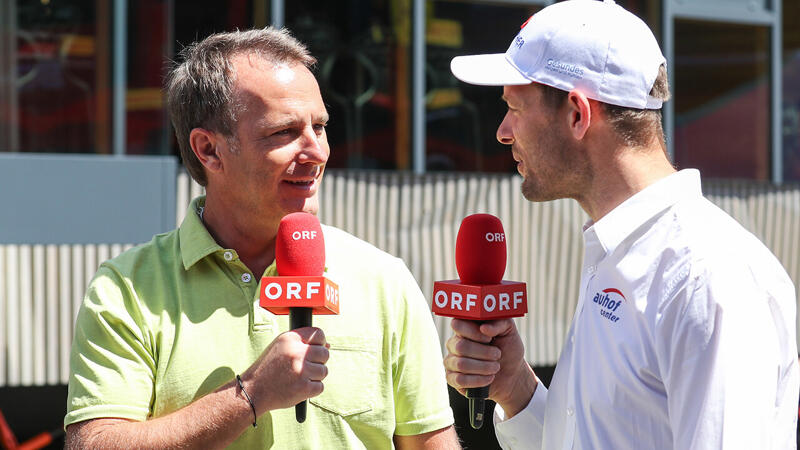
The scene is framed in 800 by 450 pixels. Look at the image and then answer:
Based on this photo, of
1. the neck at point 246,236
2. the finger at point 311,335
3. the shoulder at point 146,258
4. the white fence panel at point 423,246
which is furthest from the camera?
the white fence panel at point 423,246

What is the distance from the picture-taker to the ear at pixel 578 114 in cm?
217

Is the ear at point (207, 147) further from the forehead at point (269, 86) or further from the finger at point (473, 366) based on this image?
the finger at point (473, 366)

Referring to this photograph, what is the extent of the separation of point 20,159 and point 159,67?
1083 mm

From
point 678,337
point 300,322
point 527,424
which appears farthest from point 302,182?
point 678,337

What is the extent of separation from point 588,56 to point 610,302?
1.76ft

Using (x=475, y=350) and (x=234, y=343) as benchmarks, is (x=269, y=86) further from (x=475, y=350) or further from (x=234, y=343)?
(x=475, y=350)

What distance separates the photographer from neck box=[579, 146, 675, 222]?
2.17 m

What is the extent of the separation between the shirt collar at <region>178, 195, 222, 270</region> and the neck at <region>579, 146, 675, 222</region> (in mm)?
951

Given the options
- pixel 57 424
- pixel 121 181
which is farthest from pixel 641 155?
pixel 57 424

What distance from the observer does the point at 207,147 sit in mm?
2605

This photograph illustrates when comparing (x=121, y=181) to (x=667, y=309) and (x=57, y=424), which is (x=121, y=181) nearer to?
(x=57, y=424)

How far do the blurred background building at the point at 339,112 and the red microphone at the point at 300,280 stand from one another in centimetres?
403

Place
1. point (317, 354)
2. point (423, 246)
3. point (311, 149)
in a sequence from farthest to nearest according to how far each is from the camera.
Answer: point (423, 246) → point (311, 149) → point (317, 354)

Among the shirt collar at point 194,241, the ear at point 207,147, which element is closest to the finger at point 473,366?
the shirt collar at point 194,241
